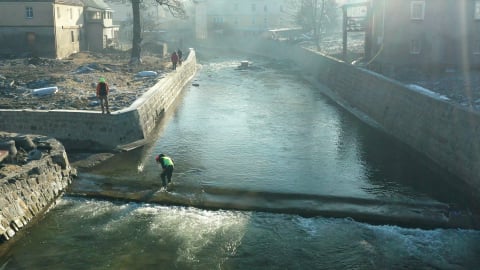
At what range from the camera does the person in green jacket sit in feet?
56.8

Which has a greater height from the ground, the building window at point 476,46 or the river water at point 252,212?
the building window at point 476,46

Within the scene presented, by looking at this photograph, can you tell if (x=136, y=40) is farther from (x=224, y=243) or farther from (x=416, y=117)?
(x=224, y=243)

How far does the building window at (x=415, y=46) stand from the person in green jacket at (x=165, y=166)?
85.3ft

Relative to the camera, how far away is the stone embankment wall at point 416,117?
18.3m

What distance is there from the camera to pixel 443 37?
115 feet

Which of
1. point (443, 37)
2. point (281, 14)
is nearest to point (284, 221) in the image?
point (443, 37)

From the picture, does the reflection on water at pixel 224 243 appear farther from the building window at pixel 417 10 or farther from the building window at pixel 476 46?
the building window at pixel 417 10

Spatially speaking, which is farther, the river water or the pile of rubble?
the pile of rubble

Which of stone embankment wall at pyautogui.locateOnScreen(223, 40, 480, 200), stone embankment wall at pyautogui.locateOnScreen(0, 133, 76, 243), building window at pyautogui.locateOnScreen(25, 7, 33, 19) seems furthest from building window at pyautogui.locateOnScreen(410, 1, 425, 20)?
building window at pyautogui.locateOnScreen(25, 7, 33, 19)

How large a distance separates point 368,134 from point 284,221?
41.9 feet

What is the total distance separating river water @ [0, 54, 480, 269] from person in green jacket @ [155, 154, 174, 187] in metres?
0.41

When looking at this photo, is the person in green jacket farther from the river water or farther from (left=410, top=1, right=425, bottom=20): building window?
(left=410, top=1, right=425, bottom=20): building window

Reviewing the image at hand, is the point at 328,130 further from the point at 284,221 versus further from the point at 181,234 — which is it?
the point at 181,234

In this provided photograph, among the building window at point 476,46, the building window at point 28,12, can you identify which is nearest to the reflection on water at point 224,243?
the building window at point 476,46
